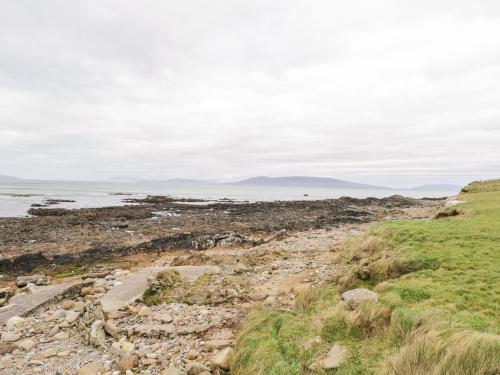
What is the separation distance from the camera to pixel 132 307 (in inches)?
369

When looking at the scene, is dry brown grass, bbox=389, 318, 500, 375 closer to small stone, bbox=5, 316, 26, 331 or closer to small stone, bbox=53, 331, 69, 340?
small stone, bbox=53, 331, 69, 340

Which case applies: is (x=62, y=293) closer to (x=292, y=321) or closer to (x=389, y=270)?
(x=292, y=321)

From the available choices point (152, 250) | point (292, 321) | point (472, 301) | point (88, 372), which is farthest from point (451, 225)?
point (152, 250)

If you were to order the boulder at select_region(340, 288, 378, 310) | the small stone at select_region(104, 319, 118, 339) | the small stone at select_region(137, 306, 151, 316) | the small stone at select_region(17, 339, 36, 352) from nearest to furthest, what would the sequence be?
the boulder at select_region(340, 288, 378, 310), the small stone at select_region(17, 339, 36, 352), the small stone at select_region(104, 319, 118, 339), the small stone at select_region(137, 306, 151, 316)

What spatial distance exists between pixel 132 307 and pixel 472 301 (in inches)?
330

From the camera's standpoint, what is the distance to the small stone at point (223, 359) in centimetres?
611

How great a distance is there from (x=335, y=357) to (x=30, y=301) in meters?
10.00

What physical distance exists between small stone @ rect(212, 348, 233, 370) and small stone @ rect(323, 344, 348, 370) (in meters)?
1.88

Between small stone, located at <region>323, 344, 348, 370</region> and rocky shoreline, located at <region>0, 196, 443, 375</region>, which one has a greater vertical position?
small stone, located at <region>323, 344, 348, 370</region>

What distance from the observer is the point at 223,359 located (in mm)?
6207

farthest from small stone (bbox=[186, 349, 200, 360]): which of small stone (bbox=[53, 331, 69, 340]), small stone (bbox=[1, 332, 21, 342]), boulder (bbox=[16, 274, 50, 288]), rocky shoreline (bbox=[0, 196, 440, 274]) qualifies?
rocky shoreline (bbox=[0, 196, 440, 274])

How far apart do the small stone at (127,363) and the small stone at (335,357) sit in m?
3.80

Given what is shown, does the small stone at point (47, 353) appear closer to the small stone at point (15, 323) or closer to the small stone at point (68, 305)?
the small stone at point (15, 323)

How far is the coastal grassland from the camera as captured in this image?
14.7 ft
